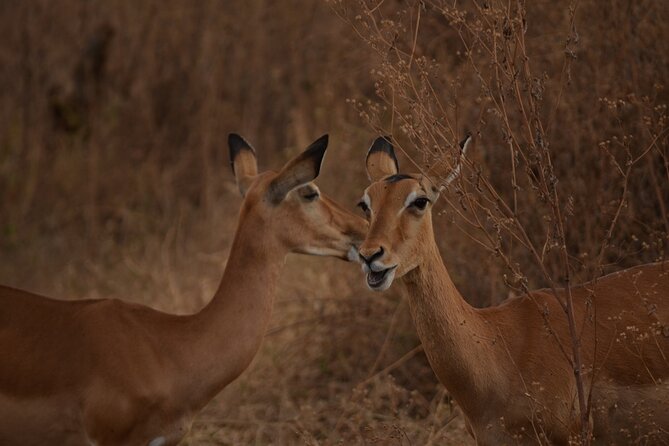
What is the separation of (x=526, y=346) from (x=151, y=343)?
5.49 feet

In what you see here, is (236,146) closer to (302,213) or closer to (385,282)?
(302,213)

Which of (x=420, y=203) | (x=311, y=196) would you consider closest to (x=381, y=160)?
(x=311, y=196)

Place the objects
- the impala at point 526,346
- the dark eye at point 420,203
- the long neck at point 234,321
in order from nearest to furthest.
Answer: the impala at point 526,346 < the dark eye at point 420,203 < the long neck at point 234,321

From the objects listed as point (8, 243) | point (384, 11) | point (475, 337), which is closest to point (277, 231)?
point (475, 337)

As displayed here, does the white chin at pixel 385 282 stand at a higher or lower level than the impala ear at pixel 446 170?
lower

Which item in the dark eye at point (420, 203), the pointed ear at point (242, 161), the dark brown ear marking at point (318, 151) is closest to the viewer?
the dark eye at point (420, 203)

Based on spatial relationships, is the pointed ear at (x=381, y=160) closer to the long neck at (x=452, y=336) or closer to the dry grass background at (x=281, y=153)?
the dry grass background at (x=281, y=153)

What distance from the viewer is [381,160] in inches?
247

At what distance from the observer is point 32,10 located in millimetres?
13047

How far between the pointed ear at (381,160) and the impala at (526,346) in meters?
0.68

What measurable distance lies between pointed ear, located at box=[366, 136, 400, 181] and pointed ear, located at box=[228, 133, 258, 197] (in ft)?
2.21

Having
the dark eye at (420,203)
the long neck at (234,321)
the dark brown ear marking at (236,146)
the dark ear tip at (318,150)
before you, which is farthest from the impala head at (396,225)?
the dark brown ear marking at (236,146)

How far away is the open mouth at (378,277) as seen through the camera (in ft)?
17.4

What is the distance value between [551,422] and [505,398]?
0.21 m
